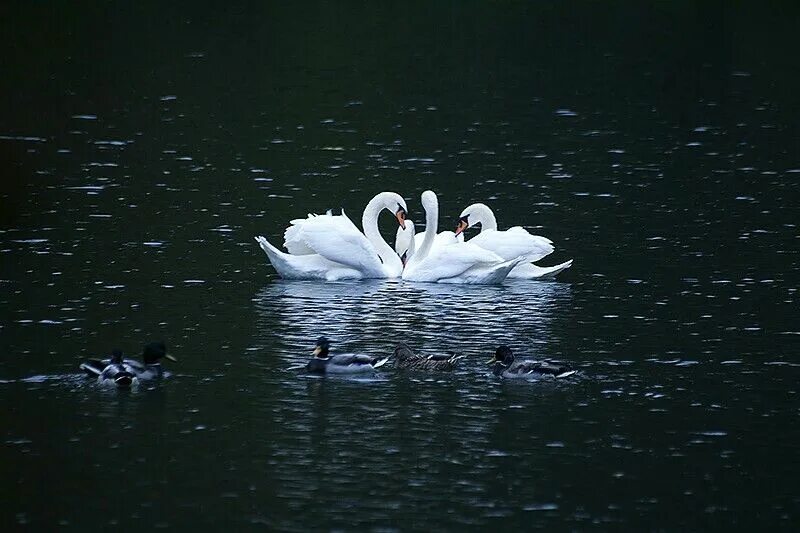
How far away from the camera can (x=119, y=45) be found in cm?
5394

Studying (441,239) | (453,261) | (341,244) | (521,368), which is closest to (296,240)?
(341,244)

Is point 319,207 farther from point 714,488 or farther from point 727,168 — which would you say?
point 714,488

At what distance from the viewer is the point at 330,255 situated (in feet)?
93.5

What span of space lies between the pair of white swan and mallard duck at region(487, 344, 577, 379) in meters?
6.04

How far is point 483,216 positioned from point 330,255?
10.3ft

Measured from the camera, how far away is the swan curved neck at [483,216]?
30156mm

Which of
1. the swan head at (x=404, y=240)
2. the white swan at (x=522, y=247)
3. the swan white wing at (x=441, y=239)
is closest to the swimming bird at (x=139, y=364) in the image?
the white swan at (x=522, y=247)

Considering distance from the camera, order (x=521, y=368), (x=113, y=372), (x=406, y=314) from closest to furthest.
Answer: (x=113, y=372) → (x=521, y=368) → (x=406, y=314)

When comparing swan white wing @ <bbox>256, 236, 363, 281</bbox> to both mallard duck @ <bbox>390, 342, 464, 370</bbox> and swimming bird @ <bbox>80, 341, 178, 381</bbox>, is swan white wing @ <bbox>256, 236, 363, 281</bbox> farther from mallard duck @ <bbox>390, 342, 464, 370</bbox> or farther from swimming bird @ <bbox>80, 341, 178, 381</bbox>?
swimming bird @ <bbox>80, 341, 178, 381</bbox>

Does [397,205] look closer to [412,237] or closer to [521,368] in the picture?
[412,237]

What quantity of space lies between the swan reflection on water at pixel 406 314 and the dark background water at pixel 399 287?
8cm

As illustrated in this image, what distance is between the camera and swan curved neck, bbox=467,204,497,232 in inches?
1187

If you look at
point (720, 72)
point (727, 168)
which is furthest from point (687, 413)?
point (720, 72)

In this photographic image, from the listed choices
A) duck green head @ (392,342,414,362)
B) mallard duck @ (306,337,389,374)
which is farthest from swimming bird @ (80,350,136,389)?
duck green head @ (392,342,414,362)
